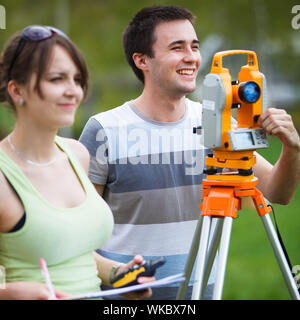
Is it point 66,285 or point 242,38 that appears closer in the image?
point 66,285

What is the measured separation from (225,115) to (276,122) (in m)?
0.22

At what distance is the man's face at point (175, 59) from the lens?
298cm

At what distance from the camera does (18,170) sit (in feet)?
6.82

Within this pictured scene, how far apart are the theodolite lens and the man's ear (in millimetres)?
702

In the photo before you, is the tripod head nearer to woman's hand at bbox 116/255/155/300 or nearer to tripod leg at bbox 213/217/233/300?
tripod leg at bbox 213/217/233/300

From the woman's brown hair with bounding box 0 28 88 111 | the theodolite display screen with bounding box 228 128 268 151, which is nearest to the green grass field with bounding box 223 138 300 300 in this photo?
the theodolite display screen with bounding box 228 128 268 151

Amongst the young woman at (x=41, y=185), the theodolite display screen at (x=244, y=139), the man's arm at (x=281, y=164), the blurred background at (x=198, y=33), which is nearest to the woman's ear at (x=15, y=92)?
the young woman at (x=41, y=185)

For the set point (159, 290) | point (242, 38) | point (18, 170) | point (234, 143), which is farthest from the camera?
point (242, 38)

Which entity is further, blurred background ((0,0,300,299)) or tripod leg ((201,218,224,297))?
blurred background ((0,0,300,299))

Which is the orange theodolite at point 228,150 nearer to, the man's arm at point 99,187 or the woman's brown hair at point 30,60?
the man's arm at point 99,187

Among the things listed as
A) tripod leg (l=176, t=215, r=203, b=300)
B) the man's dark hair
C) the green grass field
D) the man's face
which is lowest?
the green grass field

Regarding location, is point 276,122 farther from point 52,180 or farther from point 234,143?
point 52,180

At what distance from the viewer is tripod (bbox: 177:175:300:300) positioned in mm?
2586

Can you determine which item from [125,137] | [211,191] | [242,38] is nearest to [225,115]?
[211,191]
